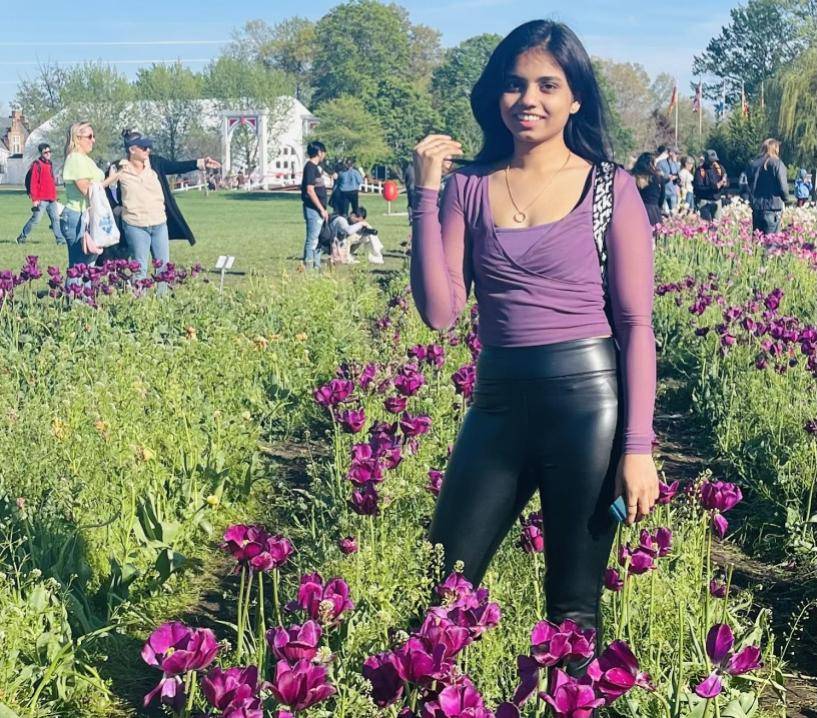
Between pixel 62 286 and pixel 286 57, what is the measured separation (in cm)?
10774

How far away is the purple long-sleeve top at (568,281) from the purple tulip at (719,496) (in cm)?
44

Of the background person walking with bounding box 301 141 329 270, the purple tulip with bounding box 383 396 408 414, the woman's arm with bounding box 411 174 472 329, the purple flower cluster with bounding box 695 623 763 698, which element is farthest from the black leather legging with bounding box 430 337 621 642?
the background person walking with bounding box 301 141 329 270

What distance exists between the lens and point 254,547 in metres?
2.28

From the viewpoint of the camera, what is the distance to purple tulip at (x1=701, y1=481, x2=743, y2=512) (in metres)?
2.82

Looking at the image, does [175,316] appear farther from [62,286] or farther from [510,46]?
[510,46]

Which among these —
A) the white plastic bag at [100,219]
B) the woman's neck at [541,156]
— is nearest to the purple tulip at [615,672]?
the woman's neck at [541,156]

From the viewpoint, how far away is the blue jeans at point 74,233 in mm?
9821

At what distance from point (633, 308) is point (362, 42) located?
101 m

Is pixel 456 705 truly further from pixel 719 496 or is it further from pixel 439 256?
pixel 719 496

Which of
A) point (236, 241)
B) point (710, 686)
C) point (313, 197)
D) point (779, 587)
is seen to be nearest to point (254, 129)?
point (236, 241)

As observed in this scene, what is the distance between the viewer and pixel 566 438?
254 centimetres

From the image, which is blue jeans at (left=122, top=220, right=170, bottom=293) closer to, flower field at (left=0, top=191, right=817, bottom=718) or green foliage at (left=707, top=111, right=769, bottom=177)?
flower field at (left=0, top=191, right=817, bottom=718)

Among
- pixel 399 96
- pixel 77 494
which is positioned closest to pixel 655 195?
pixel 77 494

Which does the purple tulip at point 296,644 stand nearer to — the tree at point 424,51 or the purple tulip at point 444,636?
the purple tulip at point 444,636
